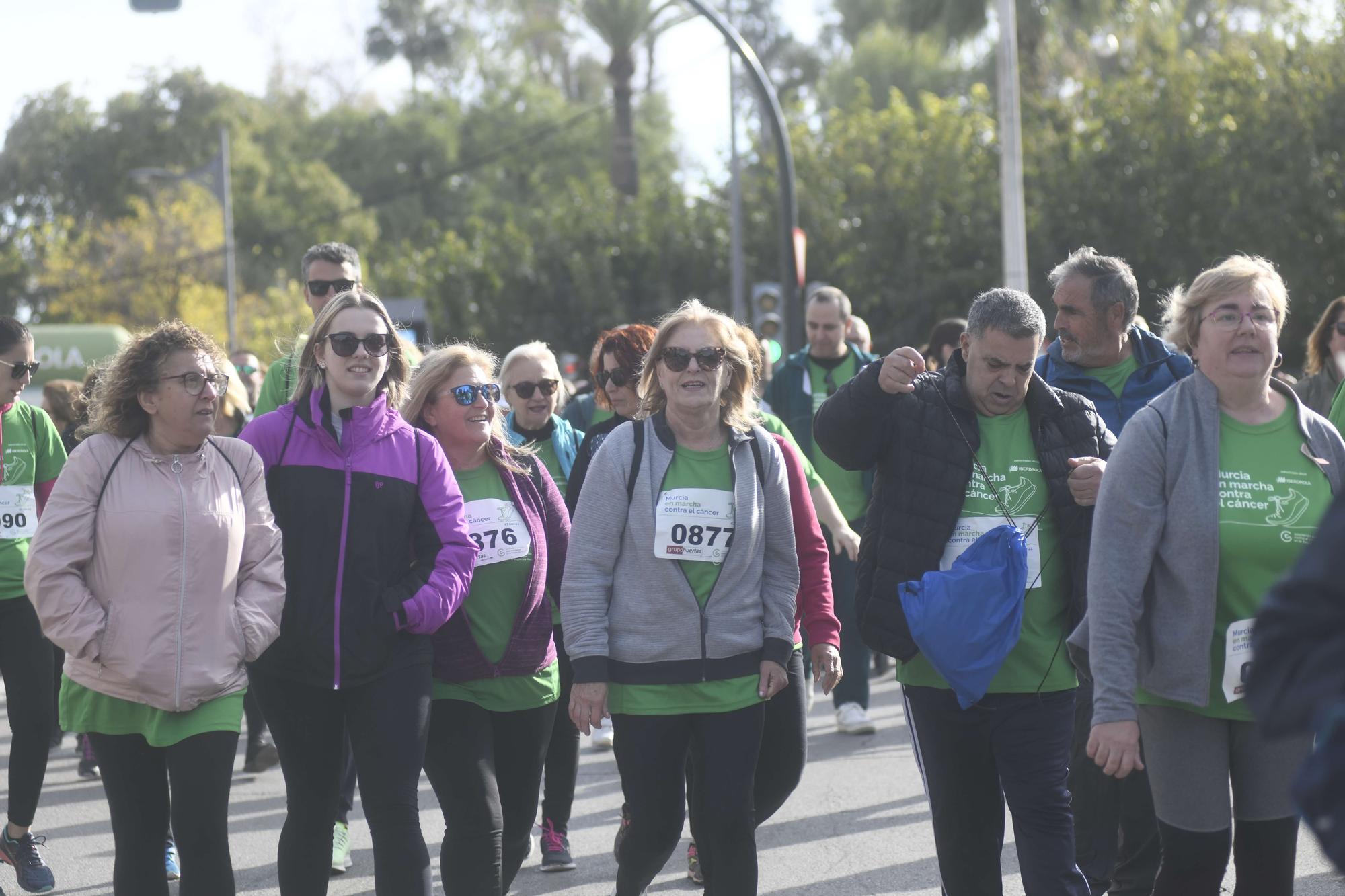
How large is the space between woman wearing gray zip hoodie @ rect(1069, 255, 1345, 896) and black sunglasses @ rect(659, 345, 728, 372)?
1188 millimetres

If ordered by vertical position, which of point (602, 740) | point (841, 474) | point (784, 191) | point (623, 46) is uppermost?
point (623, 46)

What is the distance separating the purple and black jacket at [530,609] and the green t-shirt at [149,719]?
2.27 feet

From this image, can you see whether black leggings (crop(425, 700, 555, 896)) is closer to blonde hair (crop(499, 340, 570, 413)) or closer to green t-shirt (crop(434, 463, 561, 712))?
green t-shirt (crop(434, 463, 561, 712))

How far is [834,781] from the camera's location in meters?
7.20

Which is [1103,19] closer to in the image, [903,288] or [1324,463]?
[903,288]

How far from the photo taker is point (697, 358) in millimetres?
4406

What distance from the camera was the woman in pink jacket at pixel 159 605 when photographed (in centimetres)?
418

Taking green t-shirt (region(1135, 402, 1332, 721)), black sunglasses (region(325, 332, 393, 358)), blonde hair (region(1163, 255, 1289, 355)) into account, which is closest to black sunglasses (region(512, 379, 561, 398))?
black sunglasses (region(325, 332, 393, 358))

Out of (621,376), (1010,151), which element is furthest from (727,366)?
(1010,151)

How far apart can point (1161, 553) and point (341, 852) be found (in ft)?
11.8

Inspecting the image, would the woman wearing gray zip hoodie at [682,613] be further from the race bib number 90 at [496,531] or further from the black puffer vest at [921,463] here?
the race bib number 90 at [496,531]

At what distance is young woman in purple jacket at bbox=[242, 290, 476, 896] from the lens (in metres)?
4.36

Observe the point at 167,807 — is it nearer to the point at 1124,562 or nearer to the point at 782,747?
the point at 782,747

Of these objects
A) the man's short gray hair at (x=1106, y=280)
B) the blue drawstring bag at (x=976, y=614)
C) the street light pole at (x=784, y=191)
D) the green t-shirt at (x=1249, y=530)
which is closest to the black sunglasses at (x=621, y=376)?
the man's short gray hair at (x=1106, y=280)
